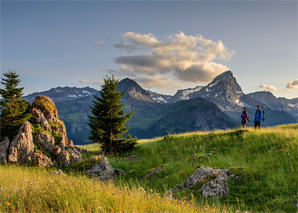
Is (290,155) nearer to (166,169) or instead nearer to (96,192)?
(166,169)

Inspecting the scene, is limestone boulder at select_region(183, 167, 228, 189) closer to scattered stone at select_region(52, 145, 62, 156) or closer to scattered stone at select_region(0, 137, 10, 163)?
scattered stone at select_region(52, 145, 62, 156)

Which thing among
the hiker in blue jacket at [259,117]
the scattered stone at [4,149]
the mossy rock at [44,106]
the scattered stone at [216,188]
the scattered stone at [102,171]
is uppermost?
the mossy rock at [44,106]

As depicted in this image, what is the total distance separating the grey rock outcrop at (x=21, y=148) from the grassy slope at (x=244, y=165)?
613 cm

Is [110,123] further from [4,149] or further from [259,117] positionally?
[259,117]

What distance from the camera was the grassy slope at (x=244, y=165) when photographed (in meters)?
6.89

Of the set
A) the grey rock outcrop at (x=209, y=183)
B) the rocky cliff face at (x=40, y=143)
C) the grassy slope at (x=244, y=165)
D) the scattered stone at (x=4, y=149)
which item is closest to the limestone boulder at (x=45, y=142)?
the rocky cliff face at (x=40, y=143)

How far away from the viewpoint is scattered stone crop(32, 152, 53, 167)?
1284cm

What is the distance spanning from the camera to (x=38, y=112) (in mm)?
15734

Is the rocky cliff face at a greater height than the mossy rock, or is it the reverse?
the mossy rock

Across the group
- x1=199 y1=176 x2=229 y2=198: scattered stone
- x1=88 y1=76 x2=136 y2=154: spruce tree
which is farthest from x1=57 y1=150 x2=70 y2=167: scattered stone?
x1=199 y1=176 x2=229 y2=198: scattered stone

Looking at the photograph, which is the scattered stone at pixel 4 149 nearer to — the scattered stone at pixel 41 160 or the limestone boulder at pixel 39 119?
the scattered stone at pixel 41 160

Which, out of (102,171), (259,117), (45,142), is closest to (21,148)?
(45,142)

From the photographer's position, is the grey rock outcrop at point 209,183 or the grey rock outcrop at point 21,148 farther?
the grey rock outcrop at point 21,148

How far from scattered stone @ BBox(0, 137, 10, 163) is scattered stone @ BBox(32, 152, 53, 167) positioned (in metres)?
1.80
